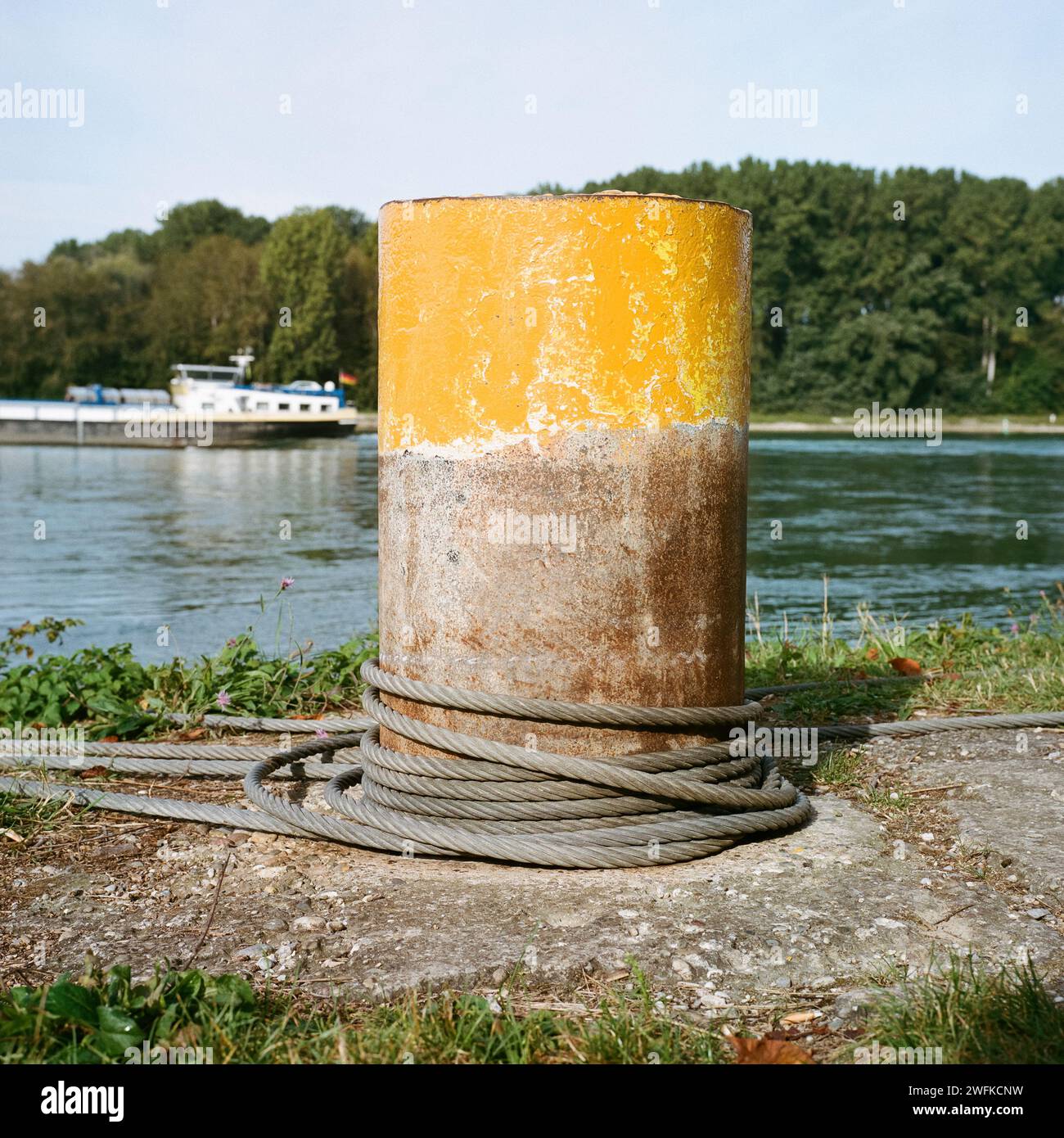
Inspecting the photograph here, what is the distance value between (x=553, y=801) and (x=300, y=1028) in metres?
1.20

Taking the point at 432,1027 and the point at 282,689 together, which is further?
the point at 282,689

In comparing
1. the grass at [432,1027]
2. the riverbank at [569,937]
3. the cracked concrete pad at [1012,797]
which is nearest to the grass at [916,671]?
the cracked concrete pad at [1012,797]

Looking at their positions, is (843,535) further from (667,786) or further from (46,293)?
(46,293)

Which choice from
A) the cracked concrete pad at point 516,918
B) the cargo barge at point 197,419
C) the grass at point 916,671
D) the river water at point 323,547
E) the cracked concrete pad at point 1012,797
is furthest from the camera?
the cargo barge at point 197,419

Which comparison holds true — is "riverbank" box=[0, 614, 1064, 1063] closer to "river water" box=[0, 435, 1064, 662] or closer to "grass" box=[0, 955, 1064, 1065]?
"grass" box=[0, 955, 1064, 1065]

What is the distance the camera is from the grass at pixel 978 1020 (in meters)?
2.30

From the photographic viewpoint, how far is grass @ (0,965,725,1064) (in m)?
2.27

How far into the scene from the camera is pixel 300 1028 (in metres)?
2.39

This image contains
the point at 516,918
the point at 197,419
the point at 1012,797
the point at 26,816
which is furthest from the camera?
the point at 197,419

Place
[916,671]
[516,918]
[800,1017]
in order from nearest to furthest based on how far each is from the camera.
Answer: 1. [800,1017]
2. [516,918]
3. [916,671]

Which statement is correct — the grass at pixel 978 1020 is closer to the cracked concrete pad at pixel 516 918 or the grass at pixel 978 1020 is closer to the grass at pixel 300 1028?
the cracked concrete pad at pixel 516 918

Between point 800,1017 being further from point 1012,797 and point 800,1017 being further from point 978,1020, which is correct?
point 1012,797

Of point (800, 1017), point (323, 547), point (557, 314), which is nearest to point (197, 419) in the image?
point (323, 547)

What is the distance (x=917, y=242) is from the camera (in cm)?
8656
